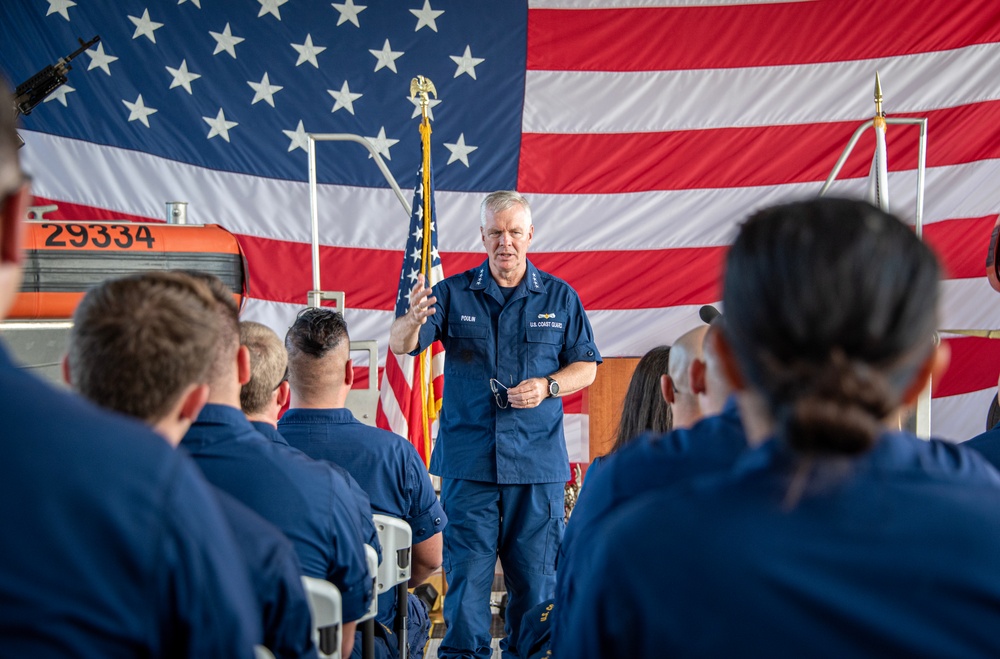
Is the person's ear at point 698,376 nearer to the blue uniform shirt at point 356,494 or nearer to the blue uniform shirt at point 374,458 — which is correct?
the blue uniform shirt at point 356,494

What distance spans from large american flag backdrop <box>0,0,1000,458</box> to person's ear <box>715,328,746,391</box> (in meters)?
4.01

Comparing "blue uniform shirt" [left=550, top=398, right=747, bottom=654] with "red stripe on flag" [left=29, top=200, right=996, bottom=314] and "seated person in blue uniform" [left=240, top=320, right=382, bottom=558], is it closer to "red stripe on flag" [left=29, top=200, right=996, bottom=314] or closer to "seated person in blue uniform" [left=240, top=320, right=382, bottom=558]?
"seated person in blue uniform" [left=240, top=320, right=382, bottom=558]

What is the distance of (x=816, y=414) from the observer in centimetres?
65

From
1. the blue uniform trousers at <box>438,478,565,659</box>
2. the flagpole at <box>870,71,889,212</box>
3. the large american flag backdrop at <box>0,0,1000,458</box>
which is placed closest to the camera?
the blue uniform trousers at <box>438,478,565,659</box>

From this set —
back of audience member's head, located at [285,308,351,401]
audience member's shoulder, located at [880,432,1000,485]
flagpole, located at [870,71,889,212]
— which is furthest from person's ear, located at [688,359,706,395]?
flagpole, located at [870,71,889,212]

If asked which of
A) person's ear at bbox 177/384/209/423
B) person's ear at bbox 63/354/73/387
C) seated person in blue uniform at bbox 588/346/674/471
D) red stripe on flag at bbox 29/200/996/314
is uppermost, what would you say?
red stripe on flag at bbox 29/200/996/314

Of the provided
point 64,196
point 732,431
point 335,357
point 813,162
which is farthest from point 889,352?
point 64,196

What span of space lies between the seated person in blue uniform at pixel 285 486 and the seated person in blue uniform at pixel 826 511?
0.83m

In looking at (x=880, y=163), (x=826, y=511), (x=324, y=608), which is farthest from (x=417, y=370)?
(x=826, y=511)

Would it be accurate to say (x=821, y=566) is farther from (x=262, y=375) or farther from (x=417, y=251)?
(x=417, y=251)

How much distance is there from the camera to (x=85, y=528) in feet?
2.35

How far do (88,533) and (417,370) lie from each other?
2640 millimetres

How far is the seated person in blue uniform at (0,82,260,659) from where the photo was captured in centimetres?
71

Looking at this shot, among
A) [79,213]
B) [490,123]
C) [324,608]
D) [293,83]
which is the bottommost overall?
[324,608]
